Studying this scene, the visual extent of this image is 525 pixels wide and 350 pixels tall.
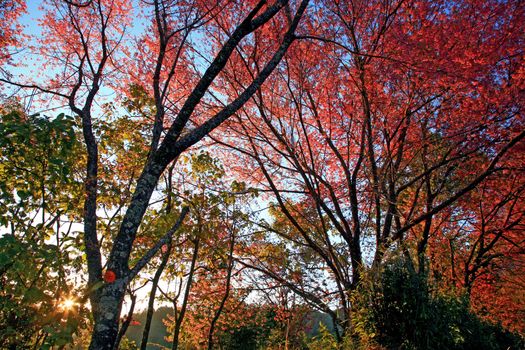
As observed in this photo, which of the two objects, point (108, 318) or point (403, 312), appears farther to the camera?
point (403, 312)

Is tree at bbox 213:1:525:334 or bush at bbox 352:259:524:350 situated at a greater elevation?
tree at bbox 213:1:525:334

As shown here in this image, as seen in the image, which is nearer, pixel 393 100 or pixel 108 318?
pixel 108 318

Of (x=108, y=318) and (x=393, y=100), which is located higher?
(x=393, y=100)

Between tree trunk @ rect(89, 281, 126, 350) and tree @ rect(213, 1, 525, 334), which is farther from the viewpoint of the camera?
tree @ rect(213, 1, 525, 334)

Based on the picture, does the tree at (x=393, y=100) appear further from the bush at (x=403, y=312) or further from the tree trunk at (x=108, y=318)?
the tree trunk at (x=108, y=318)

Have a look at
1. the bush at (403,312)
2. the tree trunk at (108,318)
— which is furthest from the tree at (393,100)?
the tree trunk at (108,318)

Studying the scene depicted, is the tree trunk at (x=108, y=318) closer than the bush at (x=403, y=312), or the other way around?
the tree trunk at (x=108, y=318)

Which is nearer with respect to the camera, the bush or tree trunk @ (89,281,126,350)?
tree trunk @ (89,281,126,350)

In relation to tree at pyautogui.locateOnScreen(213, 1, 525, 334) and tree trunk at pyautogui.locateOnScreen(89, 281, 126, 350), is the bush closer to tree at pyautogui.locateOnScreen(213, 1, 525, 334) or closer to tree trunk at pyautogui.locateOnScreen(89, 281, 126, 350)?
tree at pyautogui.locateOnScreen(213, 1, 525, 334)

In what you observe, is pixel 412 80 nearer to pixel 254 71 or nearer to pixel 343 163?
pixel 343 163

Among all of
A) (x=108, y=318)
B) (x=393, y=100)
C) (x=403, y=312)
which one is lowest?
(x=108, y=318)

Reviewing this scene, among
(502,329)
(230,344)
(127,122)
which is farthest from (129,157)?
(230,344)

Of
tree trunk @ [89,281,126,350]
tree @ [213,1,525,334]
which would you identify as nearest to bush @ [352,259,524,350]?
tree @ [213,1,525,334]

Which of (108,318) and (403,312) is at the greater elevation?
(403,312)
